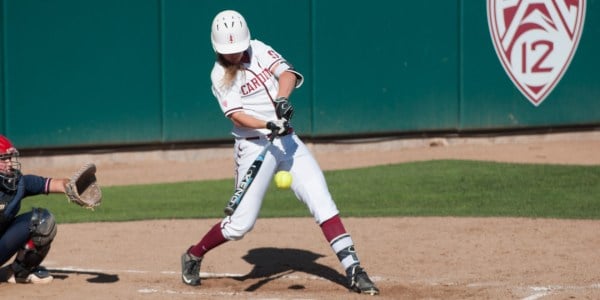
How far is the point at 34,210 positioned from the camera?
326 inches

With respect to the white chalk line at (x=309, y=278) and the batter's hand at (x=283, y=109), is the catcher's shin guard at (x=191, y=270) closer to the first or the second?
the white chalk line at (x=309, y=278)

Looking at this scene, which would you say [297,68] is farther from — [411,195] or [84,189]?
[84,189]

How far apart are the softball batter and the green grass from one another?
3552mm

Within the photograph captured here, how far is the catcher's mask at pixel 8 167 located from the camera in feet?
25.9

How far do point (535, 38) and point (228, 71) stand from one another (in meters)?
9.23

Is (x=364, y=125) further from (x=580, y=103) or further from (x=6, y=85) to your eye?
(x=6, y=85)

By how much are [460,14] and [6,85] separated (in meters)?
6.36

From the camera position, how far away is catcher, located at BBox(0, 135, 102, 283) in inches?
311

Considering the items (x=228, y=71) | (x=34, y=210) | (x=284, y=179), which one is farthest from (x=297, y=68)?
(x=284, y=179)

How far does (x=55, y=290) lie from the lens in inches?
323

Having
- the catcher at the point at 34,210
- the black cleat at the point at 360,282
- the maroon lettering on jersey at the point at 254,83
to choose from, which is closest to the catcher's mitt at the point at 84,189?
the catcher at the point at 34,210

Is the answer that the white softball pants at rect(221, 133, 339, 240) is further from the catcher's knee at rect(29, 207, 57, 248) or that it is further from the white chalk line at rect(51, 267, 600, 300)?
the catcher's knee at rect(29, 207, 57, 248)

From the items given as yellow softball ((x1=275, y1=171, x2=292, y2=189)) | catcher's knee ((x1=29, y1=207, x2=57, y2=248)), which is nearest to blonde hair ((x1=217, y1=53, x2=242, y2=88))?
yellow softball ((x1=275, y1=171, x2=292, y2=189))

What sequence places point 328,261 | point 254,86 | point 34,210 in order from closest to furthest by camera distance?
point 254,86
point 34,210
point 328,261
